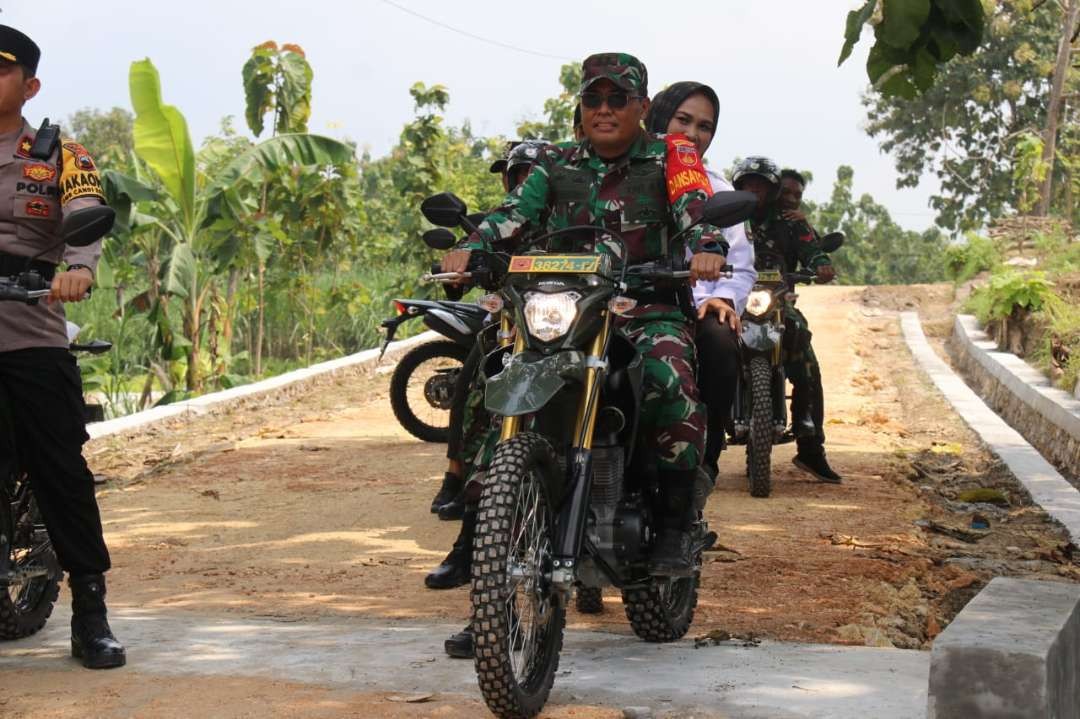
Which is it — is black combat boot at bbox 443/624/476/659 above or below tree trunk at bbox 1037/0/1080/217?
below

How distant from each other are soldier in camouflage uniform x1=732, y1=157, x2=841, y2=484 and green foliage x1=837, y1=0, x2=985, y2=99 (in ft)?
12.7

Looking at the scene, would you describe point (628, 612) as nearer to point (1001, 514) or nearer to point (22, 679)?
point (22, 679)

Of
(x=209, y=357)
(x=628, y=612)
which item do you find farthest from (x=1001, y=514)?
(x=209, y=357)

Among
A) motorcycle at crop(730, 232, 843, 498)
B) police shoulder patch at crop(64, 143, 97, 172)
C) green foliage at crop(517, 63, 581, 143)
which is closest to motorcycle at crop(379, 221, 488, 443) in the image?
motorcycle at crop(730, 232, 843, 498)

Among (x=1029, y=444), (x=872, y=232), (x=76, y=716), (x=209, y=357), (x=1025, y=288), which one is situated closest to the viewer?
(x=76, y=716)

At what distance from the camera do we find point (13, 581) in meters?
5.12

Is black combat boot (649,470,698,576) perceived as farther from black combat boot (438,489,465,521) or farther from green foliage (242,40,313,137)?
green foliage (242,40,313,137)

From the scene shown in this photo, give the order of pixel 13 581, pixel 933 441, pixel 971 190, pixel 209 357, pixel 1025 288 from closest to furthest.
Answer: pixel 13 581 < pixel 933 441 < pixel 1025 288 < pixel 209 357 < pixel 971 190

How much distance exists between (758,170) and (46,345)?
500 centimetres

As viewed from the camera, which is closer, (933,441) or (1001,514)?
(1001,514)

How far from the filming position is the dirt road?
6.12 metres

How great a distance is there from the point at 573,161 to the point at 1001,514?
4.84 m

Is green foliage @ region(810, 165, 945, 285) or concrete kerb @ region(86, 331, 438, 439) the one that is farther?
green foliage @ region(810, 165, 945, 285)

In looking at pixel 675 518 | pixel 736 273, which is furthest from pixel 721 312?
pixel 675 518
